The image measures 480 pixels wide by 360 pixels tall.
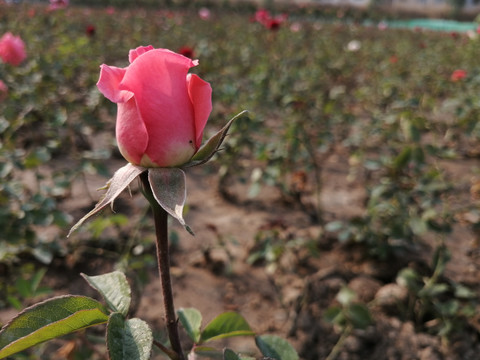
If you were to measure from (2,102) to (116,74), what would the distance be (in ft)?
5.69

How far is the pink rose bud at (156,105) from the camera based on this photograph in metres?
0.42

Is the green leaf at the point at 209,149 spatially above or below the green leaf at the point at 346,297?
above

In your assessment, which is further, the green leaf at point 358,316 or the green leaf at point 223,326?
the green leaf at point 358,316

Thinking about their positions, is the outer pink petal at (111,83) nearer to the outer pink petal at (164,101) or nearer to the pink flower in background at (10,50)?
the outer pink petal at (164,101)

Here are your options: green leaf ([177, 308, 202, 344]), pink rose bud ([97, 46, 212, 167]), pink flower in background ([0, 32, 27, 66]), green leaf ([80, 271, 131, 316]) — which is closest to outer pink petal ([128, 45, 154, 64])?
pink rose bud ([97, 46, 212, 167])

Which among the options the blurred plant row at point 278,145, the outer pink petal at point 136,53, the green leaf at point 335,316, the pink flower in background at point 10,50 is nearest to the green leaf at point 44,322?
the outer pink petal at point 136,53

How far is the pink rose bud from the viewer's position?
418mm

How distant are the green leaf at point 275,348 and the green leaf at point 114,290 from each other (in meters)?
0.19

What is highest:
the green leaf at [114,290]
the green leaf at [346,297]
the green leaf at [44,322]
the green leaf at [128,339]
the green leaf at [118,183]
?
the green leaf at [118,183]

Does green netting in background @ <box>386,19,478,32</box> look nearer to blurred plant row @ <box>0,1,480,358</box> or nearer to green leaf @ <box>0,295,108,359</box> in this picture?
blurred plant row @ <box>0,1,480,358</box>

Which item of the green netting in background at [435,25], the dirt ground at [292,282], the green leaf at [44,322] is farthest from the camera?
the green netting in background at [435,25]

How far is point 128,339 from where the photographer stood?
15.4 inches

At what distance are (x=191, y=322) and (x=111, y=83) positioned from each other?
0.34 m

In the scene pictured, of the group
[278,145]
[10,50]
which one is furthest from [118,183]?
[10,50]
